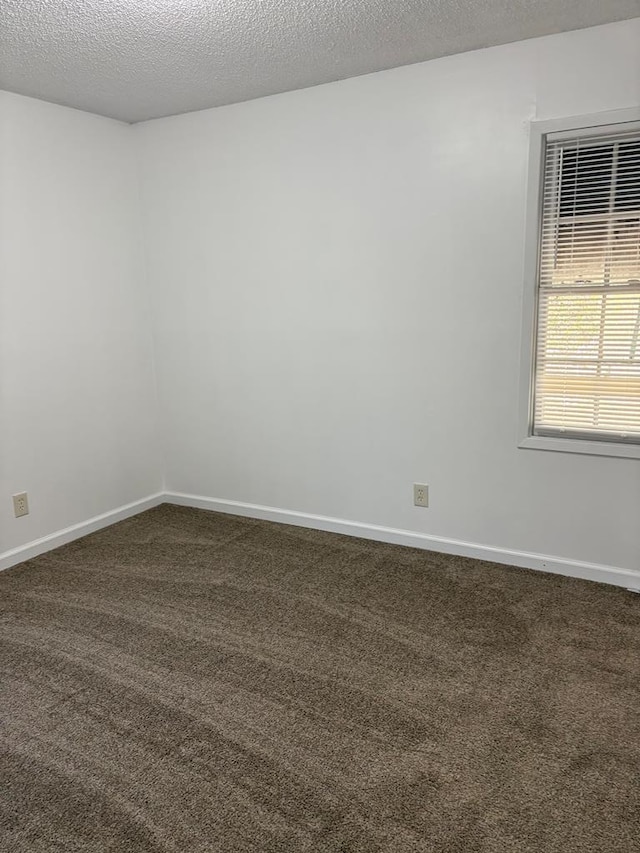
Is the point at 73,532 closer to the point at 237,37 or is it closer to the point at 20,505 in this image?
the point at 20,505

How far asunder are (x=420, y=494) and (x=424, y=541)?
0.87 ft

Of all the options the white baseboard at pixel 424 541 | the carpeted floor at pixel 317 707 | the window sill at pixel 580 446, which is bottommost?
the carpeted floor at pixel 317 707

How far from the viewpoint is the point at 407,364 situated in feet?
10.5

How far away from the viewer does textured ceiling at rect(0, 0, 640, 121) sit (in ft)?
7.33

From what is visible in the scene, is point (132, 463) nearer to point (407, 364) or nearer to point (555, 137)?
point (407, 364)

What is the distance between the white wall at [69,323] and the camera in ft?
10.5

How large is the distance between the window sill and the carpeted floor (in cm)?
64

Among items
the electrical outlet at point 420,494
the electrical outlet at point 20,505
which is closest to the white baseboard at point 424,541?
the electrical outlet at point 420,494

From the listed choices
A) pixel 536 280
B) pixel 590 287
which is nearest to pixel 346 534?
pixel 536 280

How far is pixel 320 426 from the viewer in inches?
140

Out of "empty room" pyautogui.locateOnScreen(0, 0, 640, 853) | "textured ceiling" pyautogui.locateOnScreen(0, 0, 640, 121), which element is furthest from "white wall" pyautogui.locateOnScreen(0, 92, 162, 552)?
"textured ceiling" pyautogui.locateOnScreen(0, 0, 640, 121)

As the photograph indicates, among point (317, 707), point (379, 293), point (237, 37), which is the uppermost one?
point (237, 37)

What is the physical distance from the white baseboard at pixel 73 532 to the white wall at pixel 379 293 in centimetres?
50

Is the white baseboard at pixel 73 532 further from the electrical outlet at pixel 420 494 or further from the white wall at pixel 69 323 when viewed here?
the electrical outlet at pixel 420 494
